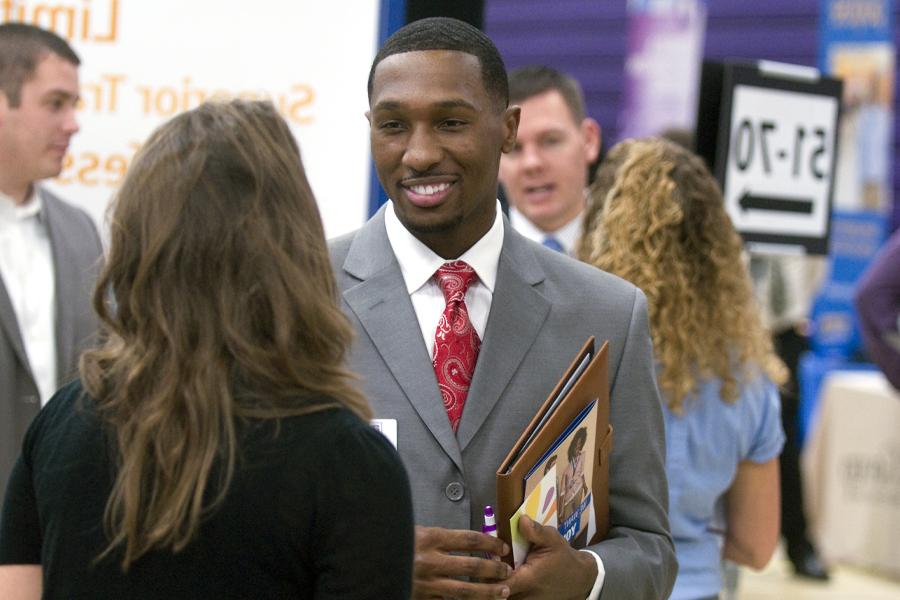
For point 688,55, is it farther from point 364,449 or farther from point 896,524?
point 364,449

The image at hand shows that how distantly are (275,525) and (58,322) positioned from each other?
2.18 metres

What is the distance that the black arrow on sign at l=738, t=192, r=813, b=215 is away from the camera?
11.8 ft

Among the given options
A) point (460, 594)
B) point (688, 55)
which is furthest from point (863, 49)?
point (460, 594)

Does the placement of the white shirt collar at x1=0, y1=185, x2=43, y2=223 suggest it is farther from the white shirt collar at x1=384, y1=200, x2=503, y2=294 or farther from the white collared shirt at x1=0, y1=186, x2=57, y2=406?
the white shirt collar at x1=384, y1=200, x2=503, y2=294

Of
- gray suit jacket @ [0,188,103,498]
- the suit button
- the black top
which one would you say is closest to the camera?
the black top

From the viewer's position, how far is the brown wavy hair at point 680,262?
8.41 feet

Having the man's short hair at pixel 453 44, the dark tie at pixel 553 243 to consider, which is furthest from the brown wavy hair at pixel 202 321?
the dark tie at pixel 553 243

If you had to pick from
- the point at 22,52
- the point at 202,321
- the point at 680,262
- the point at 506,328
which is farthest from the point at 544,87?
the point at 202,321

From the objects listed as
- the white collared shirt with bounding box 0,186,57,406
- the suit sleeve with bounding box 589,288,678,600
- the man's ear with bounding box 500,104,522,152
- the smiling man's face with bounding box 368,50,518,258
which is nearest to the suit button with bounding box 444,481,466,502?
the suit sleeve with bounding box 589,288,678,600

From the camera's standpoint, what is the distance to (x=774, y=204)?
3.66 metres

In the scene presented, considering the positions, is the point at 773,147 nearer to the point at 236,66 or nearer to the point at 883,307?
the point at 883,307

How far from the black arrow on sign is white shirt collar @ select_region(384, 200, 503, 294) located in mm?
1762

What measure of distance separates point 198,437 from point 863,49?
666 cm

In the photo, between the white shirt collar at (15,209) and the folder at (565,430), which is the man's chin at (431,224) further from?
the white shirt collar at (15,209)
